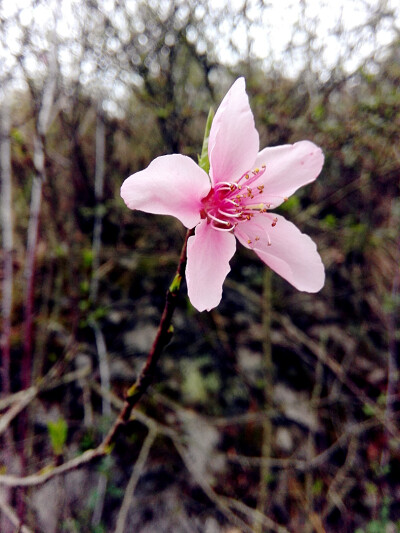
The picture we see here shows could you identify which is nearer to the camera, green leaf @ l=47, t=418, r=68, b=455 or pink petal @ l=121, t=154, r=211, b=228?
pink petal @ l=121, t=154, r=211, b=228

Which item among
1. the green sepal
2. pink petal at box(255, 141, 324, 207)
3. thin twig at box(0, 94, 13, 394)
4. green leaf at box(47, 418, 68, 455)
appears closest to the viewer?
the green sepal

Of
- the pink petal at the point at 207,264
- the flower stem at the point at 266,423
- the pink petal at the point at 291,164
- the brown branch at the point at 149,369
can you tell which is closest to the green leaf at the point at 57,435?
the brown branch at the point at 149,369

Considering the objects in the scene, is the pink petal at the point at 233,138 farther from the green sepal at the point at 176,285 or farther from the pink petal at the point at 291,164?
the green sepal at the point at 176,285

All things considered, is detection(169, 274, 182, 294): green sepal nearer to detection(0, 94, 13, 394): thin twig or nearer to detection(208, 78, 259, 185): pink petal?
detection(208, 78, 259, 185): pink petal

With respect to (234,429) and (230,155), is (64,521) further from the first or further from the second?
(230,155)

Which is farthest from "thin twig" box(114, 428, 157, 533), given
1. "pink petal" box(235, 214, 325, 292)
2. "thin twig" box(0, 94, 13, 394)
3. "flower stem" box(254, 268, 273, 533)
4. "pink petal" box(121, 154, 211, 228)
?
"pink petal" box(121, 154, 211, 228)

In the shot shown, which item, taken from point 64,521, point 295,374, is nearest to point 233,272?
point 295,374
